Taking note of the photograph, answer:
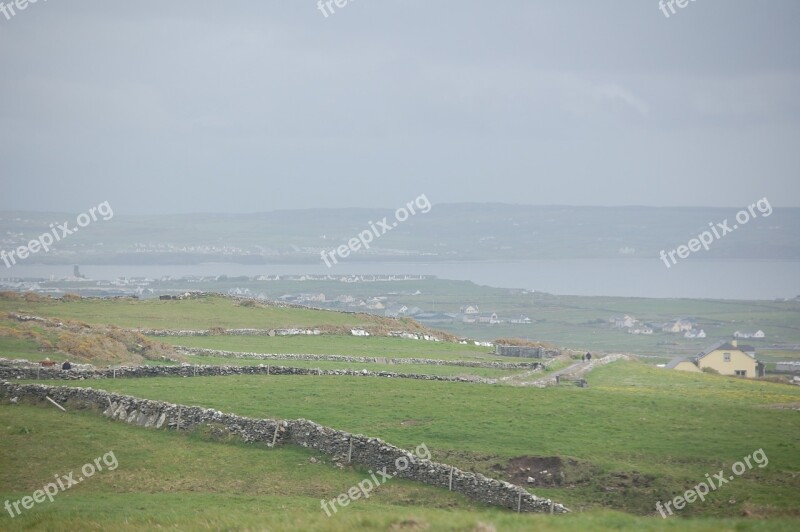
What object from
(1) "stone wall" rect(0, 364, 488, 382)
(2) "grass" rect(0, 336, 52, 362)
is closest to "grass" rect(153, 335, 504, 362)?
(2) "grass" rect(0, 336, 52, 362)

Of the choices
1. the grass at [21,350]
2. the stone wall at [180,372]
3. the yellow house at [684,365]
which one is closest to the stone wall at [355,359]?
the stone wall at [180,372]

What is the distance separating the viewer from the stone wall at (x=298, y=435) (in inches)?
1074

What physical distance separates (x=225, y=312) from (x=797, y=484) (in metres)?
61.1

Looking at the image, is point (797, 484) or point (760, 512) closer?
point (760, 512)

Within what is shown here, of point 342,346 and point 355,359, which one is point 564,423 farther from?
point 342,346

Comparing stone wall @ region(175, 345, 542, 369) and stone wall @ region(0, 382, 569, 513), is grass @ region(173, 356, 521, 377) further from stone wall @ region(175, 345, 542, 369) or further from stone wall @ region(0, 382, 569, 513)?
stone wall @ region(0, 382, 569, 513)

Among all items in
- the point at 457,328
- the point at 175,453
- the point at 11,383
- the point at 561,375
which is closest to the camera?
the point at 175,453

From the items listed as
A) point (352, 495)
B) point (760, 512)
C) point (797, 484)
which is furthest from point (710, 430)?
point (352, 495)

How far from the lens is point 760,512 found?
25453mm

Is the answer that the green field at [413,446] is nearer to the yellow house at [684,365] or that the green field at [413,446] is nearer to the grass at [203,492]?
the grass at [203,492]

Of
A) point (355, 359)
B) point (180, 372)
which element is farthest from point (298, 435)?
point (355, 359)

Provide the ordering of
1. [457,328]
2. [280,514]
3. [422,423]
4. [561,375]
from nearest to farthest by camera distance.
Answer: [280,514]
[422,423]
[561,375]
[457,328]

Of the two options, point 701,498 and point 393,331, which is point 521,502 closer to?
point 701,498

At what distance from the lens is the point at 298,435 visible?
106 feet
